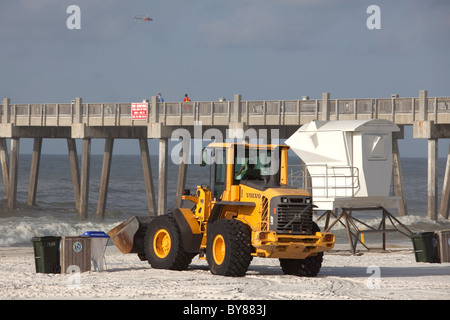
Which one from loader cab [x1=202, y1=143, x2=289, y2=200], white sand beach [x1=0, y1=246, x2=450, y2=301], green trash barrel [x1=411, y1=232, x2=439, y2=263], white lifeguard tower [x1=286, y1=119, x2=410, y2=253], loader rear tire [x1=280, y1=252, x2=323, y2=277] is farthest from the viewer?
white lifeguard tower [x1=286, y1=119, x2=410, y2=253]

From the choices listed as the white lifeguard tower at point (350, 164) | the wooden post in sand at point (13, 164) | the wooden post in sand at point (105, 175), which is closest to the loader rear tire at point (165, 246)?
the white lifeguard tower at point (350, 164)

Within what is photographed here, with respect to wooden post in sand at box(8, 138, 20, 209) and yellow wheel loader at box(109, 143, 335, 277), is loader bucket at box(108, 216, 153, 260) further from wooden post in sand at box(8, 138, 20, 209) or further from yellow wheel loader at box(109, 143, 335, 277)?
wooden post in sand at box(8, 138, 20, 209)

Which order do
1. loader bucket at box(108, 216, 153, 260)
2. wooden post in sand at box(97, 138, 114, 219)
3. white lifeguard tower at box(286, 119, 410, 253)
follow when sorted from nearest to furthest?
loader bucket at box(108, 216, 153, 260), white lifeguard tower at box(286, 119, 410, 253), wooden post in sand at box(97, 138, 114, 219)

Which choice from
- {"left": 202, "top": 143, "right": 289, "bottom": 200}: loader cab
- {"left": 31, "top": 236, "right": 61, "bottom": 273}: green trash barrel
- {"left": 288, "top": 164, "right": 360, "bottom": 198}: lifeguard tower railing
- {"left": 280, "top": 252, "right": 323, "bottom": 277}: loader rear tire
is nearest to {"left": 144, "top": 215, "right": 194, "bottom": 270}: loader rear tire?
{"left": 202, "top": 143, "right": 289, "bottom": 200}: loader cab

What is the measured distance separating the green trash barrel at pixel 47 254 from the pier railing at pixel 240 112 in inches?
741

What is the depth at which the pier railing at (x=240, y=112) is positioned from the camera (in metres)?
35.4

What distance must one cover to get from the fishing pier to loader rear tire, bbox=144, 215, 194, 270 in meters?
→ 16.8

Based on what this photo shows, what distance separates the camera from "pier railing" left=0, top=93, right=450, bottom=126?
1393 inches

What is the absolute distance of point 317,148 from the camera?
1094 inches

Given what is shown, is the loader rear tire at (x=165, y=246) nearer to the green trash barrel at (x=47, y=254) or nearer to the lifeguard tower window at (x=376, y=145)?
the green trash barrel at (x=47, y=254)
